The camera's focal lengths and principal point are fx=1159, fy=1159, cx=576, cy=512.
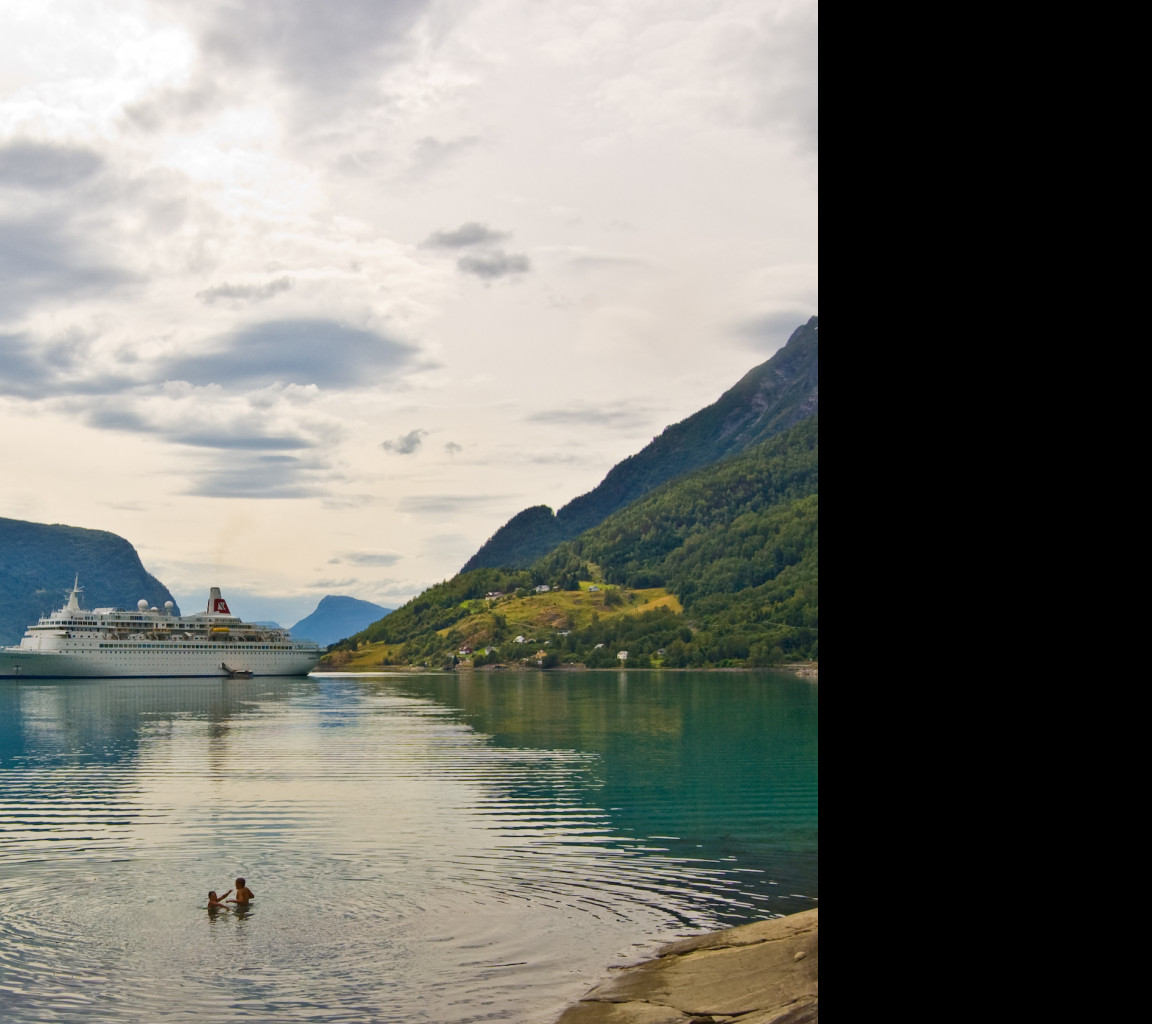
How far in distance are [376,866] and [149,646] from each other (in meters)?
106

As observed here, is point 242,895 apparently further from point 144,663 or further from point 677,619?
point 677,619

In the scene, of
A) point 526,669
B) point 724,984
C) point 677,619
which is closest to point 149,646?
point 526,669

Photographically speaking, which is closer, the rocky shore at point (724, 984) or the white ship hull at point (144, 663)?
the rocky shore at point (724, 984)

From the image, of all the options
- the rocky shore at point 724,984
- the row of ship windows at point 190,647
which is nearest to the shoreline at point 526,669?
the row of ship windows at point 190,647

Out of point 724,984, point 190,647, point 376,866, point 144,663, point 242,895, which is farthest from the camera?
point 190,647

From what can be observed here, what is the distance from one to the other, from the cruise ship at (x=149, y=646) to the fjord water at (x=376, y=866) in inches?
2795

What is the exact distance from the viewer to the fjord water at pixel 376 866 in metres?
12.3

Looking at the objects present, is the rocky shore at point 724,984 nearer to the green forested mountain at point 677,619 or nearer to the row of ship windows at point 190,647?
the row of ship windows at point 190,647

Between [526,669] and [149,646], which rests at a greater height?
[149,646]

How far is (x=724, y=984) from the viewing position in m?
11.1

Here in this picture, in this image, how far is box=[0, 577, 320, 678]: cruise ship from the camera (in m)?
114

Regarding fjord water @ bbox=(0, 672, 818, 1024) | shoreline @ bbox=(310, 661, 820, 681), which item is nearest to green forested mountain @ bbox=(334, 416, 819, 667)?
shoreline @ bbox=(310, 661, 820, 681)
